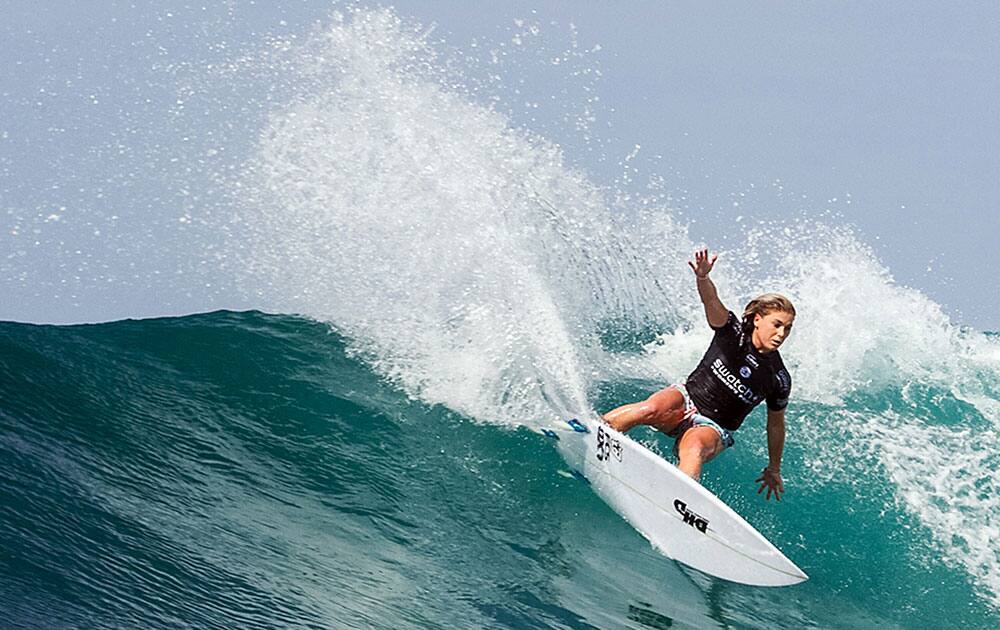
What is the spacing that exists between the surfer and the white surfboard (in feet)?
0.72

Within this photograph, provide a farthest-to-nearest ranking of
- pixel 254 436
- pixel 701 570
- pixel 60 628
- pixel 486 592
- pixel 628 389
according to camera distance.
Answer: pixel 628 389 → pixel 254 436 → pixel 701 570 → pixel 486 592 → pixel 60 628

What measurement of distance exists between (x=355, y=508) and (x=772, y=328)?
2.91 m

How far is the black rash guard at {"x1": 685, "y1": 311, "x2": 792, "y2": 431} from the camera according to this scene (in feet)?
22.7

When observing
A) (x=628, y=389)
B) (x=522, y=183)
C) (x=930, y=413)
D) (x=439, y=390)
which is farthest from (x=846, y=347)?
(x=439, y=390)

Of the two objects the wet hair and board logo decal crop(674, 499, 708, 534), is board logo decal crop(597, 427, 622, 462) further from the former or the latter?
the wet hair

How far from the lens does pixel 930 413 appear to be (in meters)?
10.5

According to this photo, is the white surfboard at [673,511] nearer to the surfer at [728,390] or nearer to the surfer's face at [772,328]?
the surfer at [728,390]

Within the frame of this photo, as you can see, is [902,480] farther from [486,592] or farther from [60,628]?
[60,628]

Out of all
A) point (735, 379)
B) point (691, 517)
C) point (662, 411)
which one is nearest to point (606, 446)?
point (662, 411)

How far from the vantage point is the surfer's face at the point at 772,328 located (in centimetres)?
665

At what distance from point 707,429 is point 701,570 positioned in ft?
2.97

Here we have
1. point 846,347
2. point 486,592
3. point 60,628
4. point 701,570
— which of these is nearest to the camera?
point 60,628

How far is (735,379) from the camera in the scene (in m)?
7.03

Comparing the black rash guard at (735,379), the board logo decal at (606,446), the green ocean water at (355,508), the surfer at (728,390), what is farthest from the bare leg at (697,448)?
the green ocean water at (355,508)
